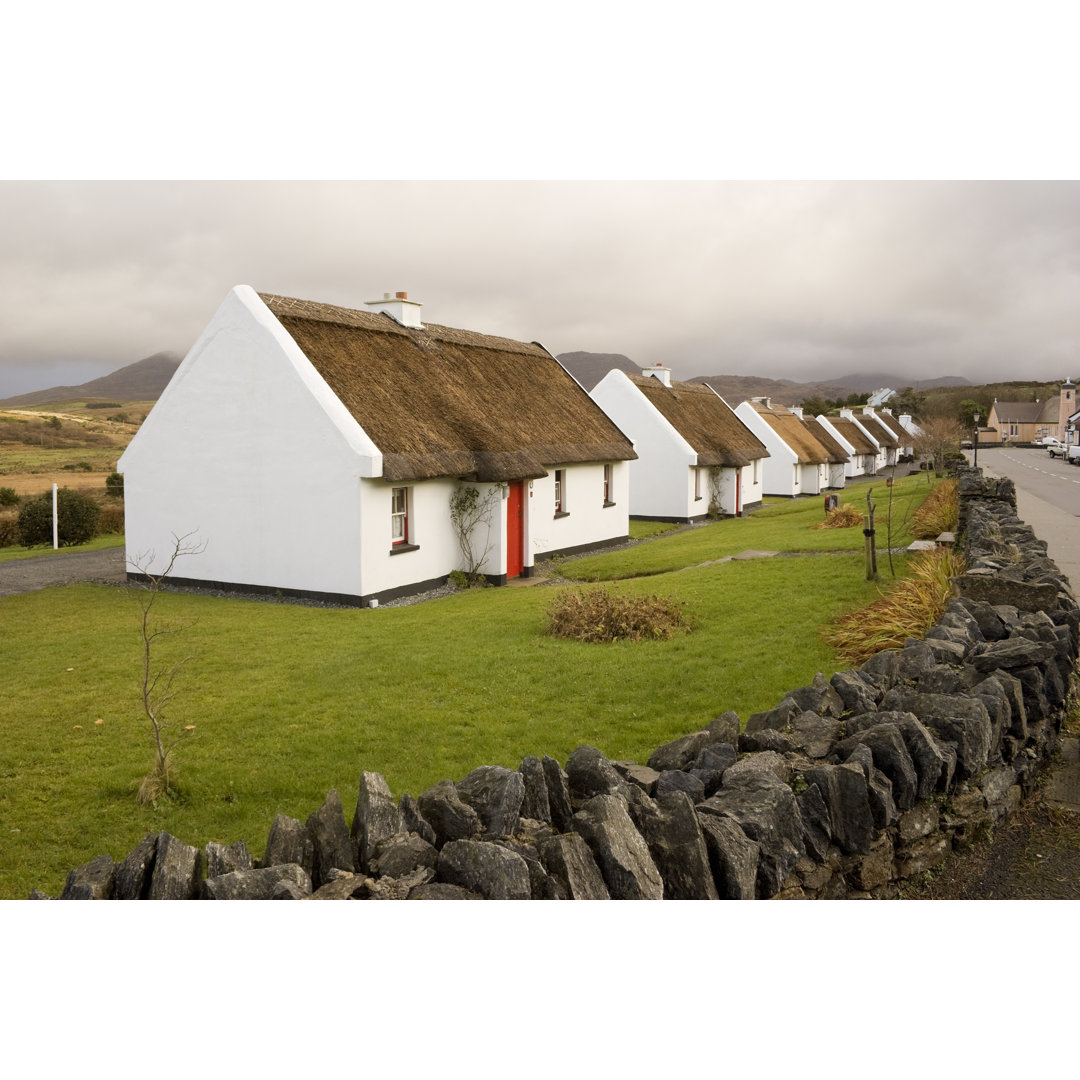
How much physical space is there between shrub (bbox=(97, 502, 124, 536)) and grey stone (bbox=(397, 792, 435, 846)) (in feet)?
95.1

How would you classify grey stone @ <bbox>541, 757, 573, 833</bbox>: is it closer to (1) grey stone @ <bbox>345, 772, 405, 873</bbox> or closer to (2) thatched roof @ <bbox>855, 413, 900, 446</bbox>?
(1) grey stone @ <bbox>345, 772, 405, 873</bbox>

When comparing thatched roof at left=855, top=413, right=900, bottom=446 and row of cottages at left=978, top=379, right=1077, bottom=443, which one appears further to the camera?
row of cottages at left=978, top=379, right=1077, bottom=443

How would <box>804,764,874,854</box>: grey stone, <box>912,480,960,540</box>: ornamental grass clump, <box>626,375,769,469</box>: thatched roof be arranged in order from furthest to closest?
<box>626,375,769,469</box>: thatched roof, <box>912,480,960,540</box>: ornamental grass clump, <box>804,764,874,854</box>: grey stone

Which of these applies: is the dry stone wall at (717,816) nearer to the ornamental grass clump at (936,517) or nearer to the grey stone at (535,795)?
the grey stone at (535,795)

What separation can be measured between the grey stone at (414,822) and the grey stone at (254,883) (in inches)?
25.7

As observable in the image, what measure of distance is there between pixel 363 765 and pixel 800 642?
5993 millimetres

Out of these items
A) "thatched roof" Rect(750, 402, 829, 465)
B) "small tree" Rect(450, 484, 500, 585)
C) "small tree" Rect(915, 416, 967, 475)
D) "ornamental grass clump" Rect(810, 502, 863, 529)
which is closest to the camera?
"small tree" Rect(450, 484, 500, 585)

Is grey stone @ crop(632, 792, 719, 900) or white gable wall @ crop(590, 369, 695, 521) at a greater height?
white gable wall @ crop(590, 369, 695, 521)

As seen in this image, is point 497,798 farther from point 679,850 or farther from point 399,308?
point 399,308

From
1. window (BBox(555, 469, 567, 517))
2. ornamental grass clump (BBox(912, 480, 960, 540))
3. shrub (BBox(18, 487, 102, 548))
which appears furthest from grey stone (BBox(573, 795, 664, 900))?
shrub (BBox(18, 487, 102, 548))

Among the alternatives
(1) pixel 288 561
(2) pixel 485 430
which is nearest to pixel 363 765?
(1) pixel 288 561

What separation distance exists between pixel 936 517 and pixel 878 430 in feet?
222

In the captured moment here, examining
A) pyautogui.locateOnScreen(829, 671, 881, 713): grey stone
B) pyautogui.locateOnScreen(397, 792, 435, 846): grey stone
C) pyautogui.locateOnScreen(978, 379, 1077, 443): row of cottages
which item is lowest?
pyautogui.locateOnScreen(397, 792, 435, 846): grey stone

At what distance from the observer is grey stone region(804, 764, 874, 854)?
4.61 m
